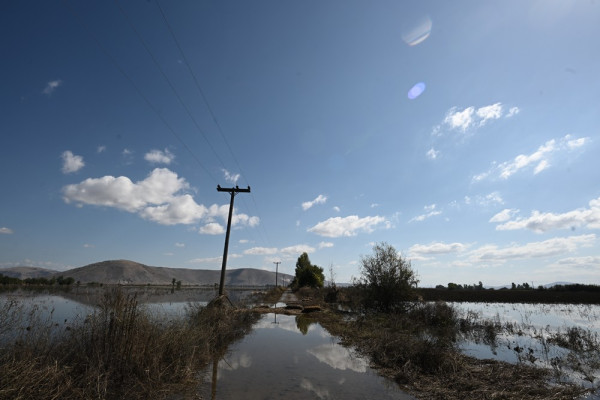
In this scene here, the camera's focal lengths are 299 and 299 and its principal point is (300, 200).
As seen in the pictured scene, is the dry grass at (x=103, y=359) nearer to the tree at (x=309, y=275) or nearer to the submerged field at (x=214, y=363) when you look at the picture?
the submerged field at (x=214, y=363)

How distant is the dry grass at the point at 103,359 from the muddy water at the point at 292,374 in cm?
101

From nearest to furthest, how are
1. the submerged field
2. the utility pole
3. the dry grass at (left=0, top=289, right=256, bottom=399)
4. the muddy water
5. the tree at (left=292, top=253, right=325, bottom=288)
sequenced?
the dry grass at (left=0, top=289, right=256, bottom=399) < the submerged field < the muddy water < the utility pole < the tree at (left=292, top=253, right=325, bottom=288)

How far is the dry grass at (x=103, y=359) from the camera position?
508cm

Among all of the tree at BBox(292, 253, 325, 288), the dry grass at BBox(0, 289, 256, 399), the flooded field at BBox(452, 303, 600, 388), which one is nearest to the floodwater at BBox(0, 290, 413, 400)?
the dry grass at BBox(0, 289, 256, 399)

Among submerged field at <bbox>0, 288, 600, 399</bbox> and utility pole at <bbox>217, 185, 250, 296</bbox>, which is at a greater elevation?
utility pole at <bbox>217, 185, 250, 296</bbox>

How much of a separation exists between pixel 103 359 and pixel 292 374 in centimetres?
468

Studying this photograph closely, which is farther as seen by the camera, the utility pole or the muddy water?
the utility pole

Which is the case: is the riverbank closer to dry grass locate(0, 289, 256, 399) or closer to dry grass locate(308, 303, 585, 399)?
dry grass locate(308, 303, 585, 399)

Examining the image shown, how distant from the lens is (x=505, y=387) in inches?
283

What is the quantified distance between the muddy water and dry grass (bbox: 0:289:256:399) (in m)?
1.01

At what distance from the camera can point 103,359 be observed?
631 centimetres

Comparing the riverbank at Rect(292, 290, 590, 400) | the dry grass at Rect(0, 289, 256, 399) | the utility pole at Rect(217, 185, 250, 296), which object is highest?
the utility pole at Rect(217, 185, 250, 296)

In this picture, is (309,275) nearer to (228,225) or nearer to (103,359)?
(228,225)

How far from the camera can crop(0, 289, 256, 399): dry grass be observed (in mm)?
5078
